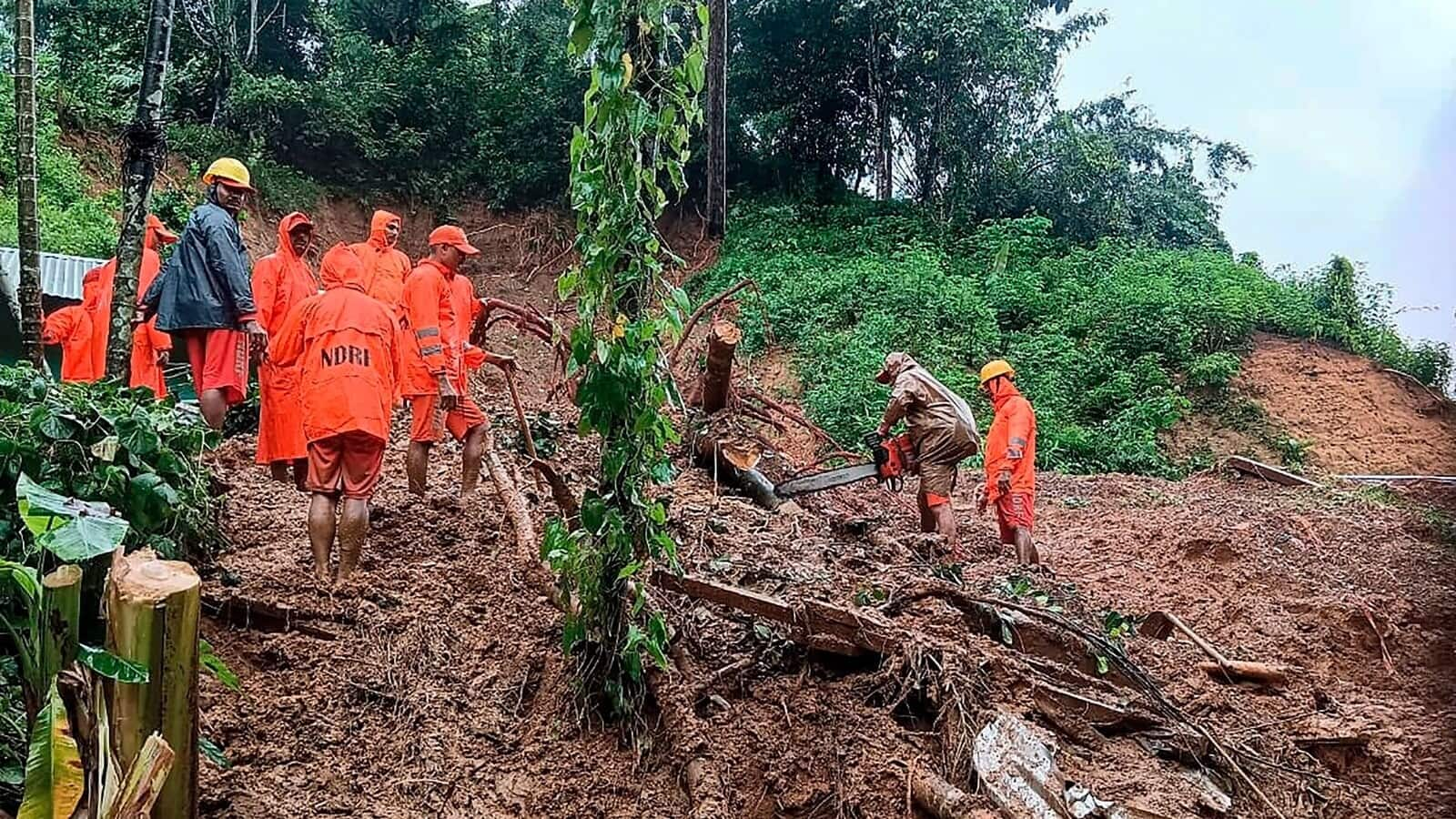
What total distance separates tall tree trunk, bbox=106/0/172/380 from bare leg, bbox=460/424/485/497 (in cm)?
210

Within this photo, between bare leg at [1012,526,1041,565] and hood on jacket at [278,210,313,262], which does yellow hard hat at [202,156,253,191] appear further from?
bare leg at [1012,526,1041,565]

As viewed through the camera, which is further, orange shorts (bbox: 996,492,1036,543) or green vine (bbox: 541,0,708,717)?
orange shorts (bbox: 996,492,1036,543)

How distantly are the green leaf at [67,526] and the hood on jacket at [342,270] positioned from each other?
2.54 meters

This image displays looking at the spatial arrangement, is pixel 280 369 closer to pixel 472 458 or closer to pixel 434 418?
pixel 434 418

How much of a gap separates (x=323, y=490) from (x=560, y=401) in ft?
18.3

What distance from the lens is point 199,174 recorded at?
563 inches

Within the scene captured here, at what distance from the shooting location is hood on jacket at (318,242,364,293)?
15.7 ft

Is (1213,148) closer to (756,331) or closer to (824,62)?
(824,62)

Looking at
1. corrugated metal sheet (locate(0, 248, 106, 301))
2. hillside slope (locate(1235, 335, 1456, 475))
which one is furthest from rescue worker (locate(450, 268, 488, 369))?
hillside slope (locate(1235, 335, 1456, 475))

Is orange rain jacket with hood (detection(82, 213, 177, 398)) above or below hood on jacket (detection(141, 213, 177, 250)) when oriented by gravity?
below

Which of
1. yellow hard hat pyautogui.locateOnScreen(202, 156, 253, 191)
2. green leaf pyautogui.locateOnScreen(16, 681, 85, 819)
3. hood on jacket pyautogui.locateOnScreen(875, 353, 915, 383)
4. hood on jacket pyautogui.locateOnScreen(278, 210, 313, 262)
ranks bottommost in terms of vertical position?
green leaf pyautogui.locateOnScreen(16, 681, 85, 819)

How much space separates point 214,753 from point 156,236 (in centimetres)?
523

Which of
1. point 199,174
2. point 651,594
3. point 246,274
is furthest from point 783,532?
point 199,174

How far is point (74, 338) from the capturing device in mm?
6598
